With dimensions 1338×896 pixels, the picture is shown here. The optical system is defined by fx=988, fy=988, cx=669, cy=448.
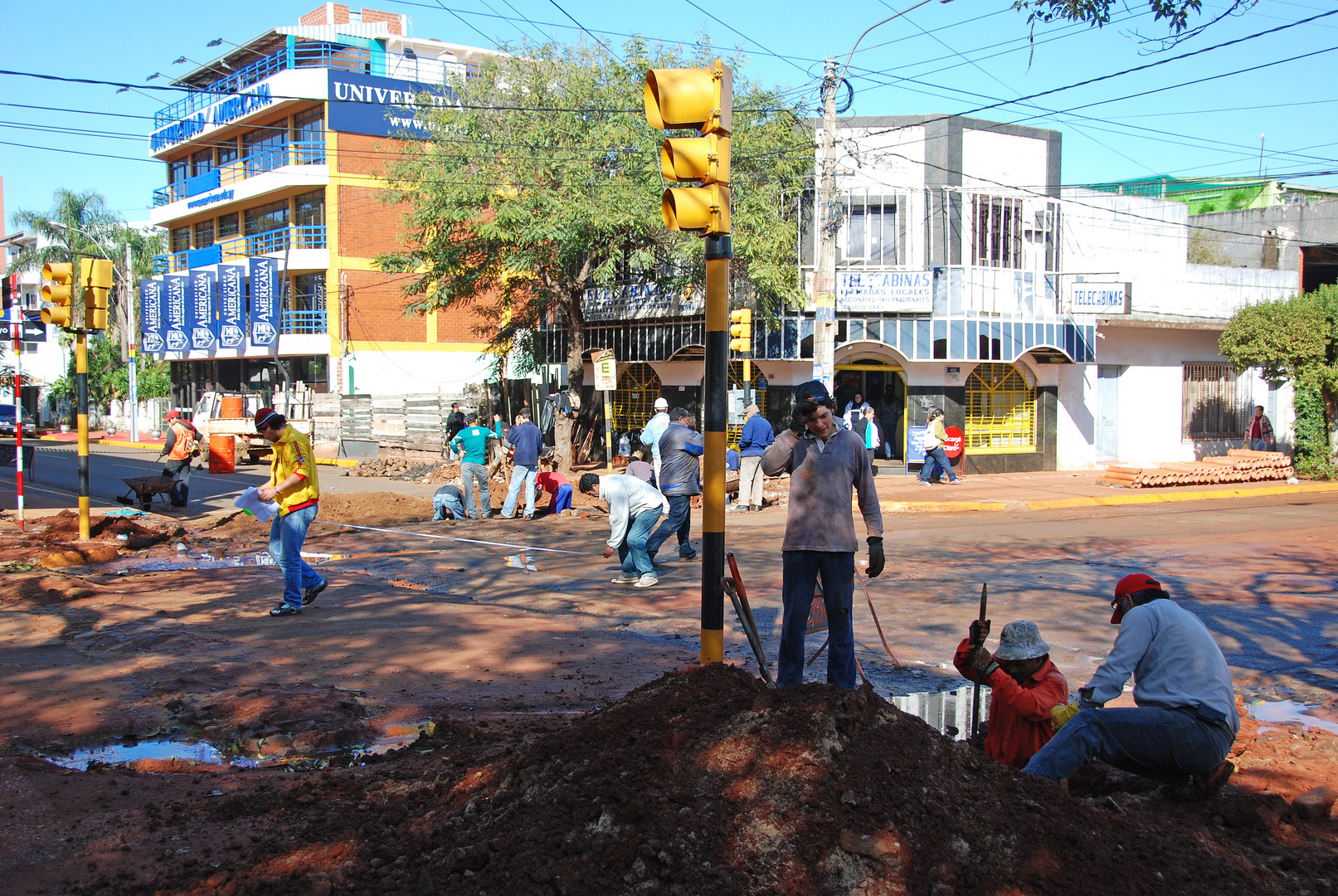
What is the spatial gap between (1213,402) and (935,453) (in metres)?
11.3

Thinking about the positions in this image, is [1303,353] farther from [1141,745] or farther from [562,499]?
[1141,745]

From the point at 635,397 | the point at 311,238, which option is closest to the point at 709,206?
the point at 635,397

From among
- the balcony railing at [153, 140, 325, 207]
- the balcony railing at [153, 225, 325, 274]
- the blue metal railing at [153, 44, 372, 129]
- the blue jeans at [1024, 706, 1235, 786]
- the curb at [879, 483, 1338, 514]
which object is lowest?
the curb at [879, 483, 1338, 514]

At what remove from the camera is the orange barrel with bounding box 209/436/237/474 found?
22375mm

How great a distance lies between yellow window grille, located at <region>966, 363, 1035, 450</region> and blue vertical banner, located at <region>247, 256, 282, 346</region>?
25.0 metres

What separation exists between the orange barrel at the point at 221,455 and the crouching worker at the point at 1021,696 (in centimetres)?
2115

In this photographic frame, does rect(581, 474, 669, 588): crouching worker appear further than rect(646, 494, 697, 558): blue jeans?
No

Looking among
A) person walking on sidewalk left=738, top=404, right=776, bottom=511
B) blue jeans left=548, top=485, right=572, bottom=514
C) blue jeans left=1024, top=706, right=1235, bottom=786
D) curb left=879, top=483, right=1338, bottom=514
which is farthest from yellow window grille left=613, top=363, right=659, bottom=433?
blue jeans left=1024, top=706, right=1235, bottom=786

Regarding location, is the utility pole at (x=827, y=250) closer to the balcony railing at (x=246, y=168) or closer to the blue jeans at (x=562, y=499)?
the blue jeans at (x=562, y=499)

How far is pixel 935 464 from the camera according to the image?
2097 cm

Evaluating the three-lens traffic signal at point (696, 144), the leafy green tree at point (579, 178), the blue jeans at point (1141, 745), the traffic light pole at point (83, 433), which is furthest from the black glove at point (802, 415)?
the leafy green tree at point (579, 178)

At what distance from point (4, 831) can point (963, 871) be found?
3.61 meters

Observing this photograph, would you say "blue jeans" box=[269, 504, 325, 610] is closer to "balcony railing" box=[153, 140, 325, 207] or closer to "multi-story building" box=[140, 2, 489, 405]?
"multi-story building" box=[140, 2, 489, 405]

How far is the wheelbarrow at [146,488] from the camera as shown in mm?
16188
